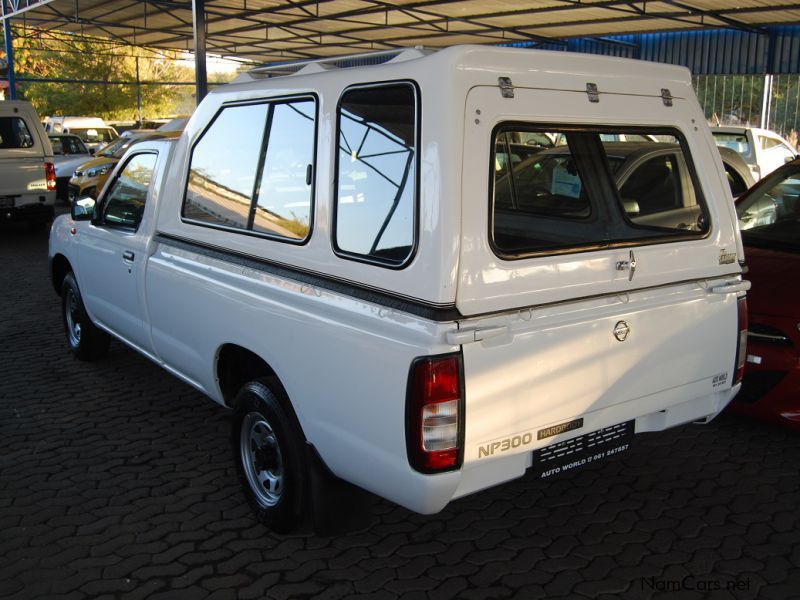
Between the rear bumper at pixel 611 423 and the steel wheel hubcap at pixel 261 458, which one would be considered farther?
the steel wheel hubcap at pixel 261 458

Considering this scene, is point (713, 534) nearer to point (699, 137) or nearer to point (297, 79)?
point (699, 137)

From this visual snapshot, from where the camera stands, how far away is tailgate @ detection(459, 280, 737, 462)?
111 inches

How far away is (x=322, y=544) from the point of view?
3664 millimetres

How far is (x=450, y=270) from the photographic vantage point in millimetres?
2701

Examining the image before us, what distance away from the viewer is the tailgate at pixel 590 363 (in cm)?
281

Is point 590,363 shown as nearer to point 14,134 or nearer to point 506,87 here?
point 506,87

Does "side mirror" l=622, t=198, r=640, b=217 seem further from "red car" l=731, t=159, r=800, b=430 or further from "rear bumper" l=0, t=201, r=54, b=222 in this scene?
"rear bumper" l=0, t=201, r=54, b=222

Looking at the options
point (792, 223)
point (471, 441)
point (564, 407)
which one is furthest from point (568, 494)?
point (792, 223)

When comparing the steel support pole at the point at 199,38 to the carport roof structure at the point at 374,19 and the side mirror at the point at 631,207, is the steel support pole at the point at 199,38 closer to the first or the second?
the carport roof structure at the point at 374,19

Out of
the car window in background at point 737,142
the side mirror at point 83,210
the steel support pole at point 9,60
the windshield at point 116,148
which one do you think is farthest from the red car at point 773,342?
the steel support pole at point 9,60

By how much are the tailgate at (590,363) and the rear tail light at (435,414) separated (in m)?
0.05

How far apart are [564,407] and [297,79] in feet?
6.16

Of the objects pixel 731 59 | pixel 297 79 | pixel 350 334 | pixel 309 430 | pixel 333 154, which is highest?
pixel 731 59

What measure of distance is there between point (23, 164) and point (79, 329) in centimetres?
779
